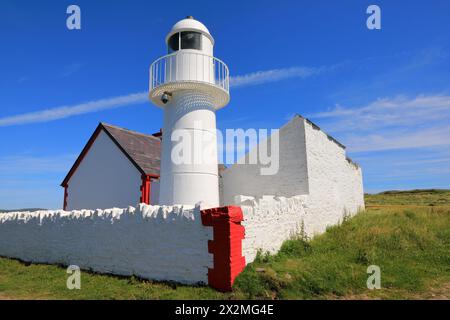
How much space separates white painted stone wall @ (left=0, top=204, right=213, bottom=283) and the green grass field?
0.36 m

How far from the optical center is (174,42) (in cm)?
1090

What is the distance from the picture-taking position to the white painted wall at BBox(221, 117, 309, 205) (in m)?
10.6

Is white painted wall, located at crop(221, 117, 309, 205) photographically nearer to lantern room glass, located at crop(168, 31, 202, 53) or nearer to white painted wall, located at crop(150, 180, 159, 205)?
white painted wall, located at crop(150, 180, 159, 205)

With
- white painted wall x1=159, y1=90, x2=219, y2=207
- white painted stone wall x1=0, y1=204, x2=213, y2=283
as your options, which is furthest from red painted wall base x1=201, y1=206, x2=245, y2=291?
white painted wall x1=159, y1=90, x2=219, y2=207

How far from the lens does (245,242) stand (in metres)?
6.80

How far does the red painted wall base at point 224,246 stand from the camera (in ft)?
20.1

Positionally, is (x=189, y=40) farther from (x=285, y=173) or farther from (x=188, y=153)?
(x=285, y=173)

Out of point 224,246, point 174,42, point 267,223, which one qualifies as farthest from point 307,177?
point 174,42

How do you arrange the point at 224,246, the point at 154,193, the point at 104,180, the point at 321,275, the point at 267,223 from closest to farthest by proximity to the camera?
the point at 224,246 → the point at 321,275 → the point at 267,223 → the point at 154,193 → the point at 104,180

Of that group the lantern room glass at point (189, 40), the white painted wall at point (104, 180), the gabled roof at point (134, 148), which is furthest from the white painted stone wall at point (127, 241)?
the lantern room glass at point (189, 40)

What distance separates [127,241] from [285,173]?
5955 millimetres

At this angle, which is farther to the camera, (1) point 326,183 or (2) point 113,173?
(2) point 113,173
